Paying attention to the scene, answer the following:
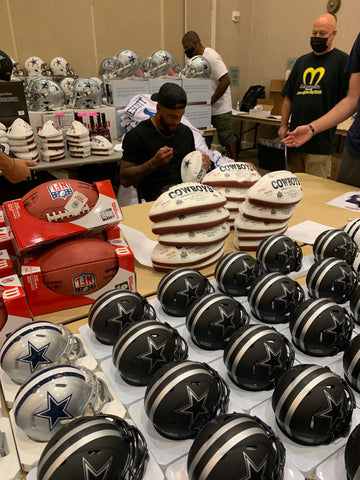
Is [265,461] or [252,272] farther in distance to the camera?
[252,272]

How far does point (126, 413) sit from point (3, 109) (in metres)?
3.37

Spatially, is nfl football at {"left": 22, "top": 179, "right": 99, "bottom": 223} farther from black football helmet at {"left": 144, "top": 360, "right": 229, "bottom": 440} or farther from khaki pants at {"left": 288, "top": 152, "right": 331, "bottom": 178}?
khaki pants at {"left": 288, "top": 152, "right": 331, "bottom": 178}

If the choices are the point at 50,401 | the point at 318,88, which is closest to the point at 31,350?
the point at 50,401

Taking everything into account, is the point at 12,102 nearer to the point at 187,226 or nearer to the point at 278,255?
the point at 187,226

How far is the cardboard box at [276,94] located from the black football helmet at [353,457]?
570 centimetres

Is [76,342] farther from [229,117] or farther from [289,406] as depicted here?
[229,117]

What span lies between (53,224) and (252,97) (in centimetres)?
578

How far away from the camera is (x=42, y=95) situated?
12.1 ft

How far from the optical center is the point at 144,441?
2.13ft

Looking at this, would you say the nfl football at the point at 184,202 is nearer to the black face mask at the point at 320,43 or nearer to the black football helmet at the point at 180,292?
the black football helmet at the point at 180,292

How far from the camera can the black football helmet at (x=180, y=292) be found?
1.00m

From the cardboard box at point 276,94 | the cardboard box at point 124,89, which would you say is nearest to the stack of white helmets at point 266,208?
the cardboard box at point 124,89

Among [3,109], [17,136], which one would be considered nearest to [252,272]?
[17,136]

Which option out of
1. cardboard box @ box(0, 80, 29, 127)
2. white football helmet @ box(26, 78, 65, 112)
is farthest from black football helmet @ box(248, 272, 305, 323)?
white football helmet @ box(26, 78, 65, 112)
